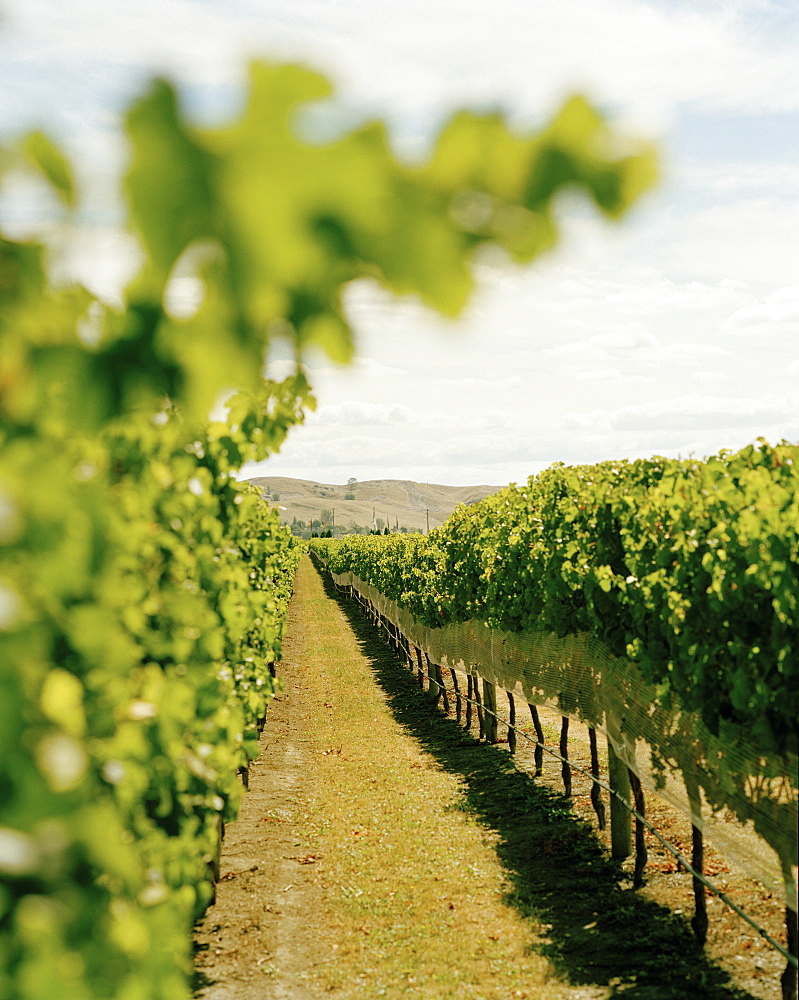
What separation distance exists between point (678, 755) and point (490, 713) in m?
8.29

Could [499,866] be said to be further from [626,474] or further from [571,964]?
[626,474]

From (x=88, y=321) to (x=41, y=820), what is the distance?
0.89 metres

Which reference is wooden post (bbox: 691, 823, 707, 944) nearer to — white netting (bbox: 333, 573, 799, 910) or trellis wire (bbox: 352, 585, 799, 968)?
trellis wire (bbox: 352, 585, 799, 968)

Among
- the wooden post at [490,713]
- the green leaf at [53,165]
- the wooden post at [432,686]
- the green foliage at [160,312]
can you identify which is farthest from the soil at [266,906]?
the green leaf at [53,165]

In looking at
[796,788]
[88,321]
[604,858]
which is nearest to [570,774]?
[604,858]

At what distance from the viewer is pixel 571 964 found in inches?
290

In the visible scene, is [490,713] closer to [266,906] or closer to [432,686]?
[432,686]

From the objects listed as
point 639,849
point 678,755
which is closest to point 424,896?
point 639,849

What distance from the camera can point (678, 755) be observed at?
714cm

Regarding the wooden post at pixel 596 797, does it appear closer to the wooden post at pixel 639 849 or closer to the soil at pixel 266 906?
the wooden post at pixel 639 849

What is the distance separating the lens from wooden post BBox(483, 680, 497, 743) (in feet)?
50.4

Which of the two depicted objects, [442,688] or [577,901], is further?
[442,688]

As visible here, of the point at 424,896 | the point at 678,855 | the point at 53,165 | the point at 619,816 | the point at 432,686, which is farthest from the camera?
the point at 432,686

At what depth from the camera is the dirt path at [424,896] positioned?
711cm
